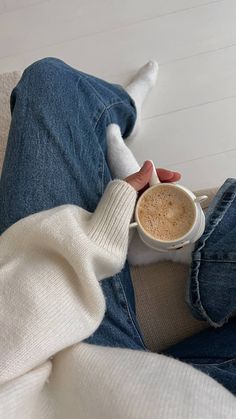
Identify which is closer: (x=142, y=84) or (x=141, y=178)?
(x=141, y=178)

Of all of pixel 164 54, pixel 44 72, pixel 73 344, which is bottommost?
pixel 73 344

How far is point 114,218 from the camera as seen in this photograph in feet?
2.03

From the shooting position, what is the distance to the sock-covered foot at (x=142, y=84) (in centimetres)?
100

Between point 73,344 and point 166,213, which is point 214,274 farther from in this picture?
point 73,344

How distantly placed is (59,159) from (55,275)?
0.21 m

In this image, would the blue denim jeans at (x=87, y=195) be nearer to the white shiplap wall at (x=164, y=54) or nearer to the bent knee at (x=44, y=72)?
the bent knee at (x=44, y=72)

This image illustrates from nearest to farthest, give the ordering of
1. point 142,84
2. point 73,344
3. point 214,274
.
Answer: point 73,344 → point 214,274 → point 142,84

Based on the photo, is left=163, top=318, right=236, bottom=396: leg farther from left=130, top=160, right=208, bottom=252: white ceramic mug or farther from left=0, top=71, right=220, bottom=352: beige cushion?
left=130, top=160, right=208, bottom=252: white ceramic mug

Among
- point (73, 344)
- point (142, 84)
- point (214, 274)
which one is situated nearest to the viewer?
point (73, 344)

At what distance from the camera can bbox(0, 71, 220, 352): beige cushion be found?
716 millimetres

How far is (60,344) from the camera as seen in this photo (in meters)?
0.53

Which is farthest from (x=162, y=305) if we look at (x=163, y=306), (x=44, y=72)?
(x=44, y=72)

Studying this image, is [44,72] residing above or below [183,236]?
above

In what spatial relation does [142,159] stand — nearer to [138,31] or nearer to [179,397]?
[138,31]
